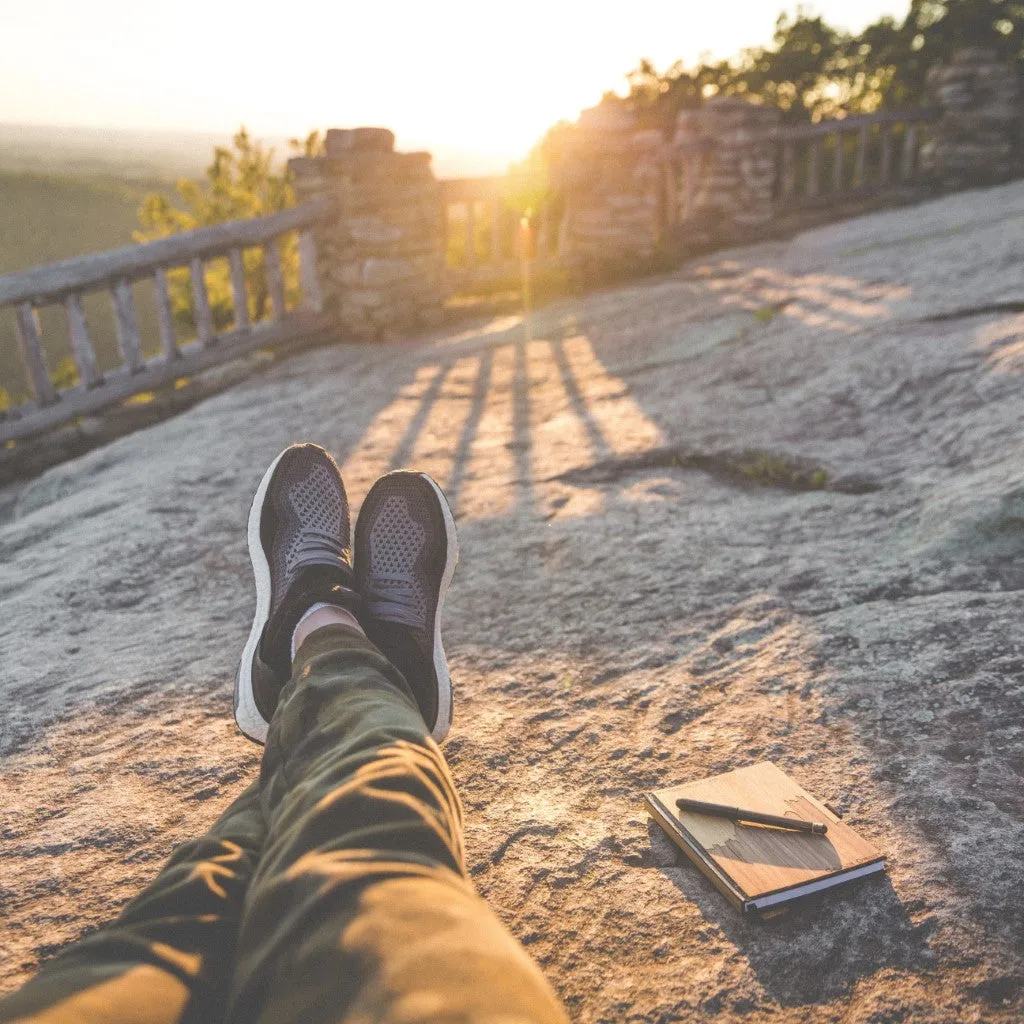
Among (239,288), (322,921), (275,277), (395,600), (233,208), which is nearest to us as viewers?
(322,921)

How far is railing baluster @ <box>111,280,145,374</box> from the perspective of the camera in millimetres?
5246

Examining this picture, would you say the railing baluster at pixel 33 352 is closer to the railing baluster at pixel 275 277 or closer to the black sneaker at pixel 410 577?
the railing baluster at pixel 275 277

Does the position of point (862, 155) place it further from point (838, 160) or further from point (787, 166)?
point (787, 166)

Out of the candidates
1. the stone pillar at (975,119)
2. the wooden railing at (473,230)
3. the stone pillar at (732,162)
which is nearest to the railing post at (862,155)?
the stone pillar at (975,119)

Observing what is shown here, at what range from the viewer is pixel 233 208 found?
13594 mm

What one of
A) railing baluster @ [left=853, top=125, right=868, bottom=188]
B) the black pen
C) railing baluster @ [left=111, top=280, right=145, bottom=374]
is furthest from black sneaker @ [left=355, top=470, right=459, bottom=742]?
railing baluster @ [left=853, top=125, right=868, bottom=188]

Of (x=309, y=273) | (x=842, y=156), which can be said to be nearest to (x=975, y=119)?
(x=842, y=156)

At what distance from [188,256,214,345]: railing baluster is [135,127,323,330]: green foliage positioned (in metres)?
6.98

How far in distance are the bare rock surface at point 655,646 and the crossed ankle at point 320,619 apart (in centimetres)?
35

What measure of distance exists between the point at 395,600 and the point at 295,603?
262 mm

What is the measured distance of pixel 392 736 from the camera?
1.30 meters

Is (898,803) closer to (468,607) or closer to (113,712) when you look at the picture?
(468,607)

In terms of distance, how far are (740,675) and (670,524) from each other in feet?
3.22

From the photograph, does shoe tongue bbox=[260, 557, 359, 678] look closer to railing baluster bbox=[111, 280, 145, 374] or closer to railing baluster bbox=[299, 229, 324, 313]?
railing baluster bbox=[111, 280, 145, 374]
